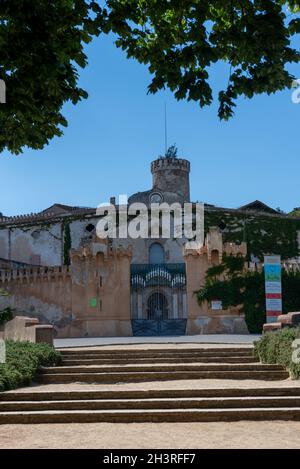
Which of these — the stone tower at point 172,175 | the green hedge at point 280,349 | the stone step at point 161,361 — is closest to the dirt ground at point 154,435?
the green hedge at point 280,349

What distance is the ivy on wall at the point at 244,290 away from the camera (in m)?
28.9

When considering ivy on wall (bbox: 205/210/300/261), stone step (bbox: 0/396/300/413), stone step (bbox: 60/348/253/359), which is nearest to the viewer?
stone step (bbox: 0/396/300/413)

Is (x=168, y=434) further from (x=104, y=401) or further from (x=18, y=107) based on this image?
(x=18, y=107)

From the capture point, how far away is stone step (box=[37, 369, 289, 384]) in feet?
46.2

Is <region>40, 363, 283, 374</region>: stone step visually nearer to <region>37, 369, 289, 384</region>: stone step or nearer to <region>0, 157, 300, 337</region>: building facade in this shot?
<region>37, 369, 289, 384</region>: stone step

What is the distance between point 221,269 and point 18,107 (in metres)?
22.8

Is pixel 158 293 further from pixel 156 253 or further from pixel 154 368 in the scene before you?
pixel 154 368

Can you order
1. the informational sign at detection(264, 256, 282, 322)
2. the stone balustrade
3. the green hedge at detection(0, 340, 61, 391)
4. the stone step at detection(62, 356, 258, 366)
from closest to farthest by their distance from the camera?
the green hedge at detection(0, 340, 61, 391) → the stone step at detection(62, 356, 258, 366) → the informational sign at detection(264, 256, 282, 322) → the stone balustrade

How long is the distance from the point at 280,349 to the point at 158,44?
9330 millimetres

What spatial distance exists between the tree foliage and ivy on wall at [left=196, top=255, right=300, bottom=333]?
21713mm

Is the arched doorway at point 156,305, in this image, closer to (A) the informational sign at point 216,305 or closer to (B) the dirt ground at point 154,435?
(A) the informational sign at point 216,305

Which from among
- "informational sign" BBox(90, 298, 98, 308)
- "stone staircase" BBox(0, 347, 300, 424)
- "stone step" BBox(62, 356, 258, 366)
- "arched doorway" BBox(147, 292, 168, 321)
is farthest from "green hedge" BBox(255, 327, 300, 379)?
"arched doorway" BBox(147, 292, 168, 321)

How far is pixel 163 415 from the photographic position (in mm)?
10320
